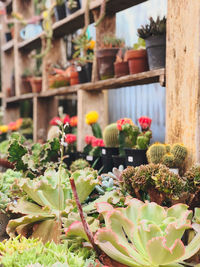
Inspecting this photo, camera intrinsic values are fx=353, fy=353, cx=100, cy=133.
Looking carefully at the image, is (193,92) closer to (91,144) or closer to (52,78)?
(91,144)

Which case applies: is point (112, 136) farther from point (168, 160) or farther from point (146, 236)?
point (146, 236)

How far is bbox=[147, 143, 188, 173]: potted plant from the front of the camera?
165 cm

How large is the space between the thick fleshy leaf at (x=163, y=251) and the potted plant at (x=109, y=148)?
45.5 inches

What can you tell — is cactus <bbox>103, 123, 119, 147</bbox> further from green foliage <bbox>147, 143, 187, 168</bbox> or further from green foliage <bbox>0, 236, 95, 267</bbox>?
green foliage <bbox>0, 236, 95, 267</bbox>

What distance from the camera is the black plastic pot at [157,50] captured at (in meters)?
2.03

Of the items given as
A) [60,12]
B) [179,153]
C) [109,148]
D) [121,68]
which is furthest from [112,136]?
[60,12]

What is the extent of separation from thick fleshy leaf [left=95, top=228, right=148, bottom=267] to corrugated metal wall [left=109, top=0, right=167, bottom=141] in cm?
190

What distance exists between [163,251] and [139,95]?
226 centimetres

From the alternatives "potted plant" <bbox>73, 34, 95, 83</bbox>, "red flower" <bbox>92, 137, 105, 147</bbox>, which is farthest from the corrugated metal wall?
"red flower" <bbox>92, 137, 105, 147</bbox>

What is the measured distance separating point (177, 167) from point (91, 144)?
90 cm

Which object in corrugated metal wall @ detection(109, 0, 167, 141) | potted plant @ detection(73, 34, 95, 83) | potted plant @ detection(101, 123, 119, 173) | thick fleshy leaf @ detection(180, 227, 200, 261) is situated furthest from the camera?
corrugated metal wall @ detection(109, 0, 167, 141)

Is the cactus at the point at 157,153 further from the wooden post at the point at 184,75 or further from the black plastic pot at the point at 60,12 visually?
the black plastic pot at the point at 60,12

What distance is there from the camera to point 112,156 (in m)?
2.04

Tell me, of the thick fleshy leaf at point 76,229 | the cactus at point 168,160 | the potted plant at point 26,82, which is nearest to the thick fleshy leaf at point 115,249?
the thick fleshy leaf at point 76,229
